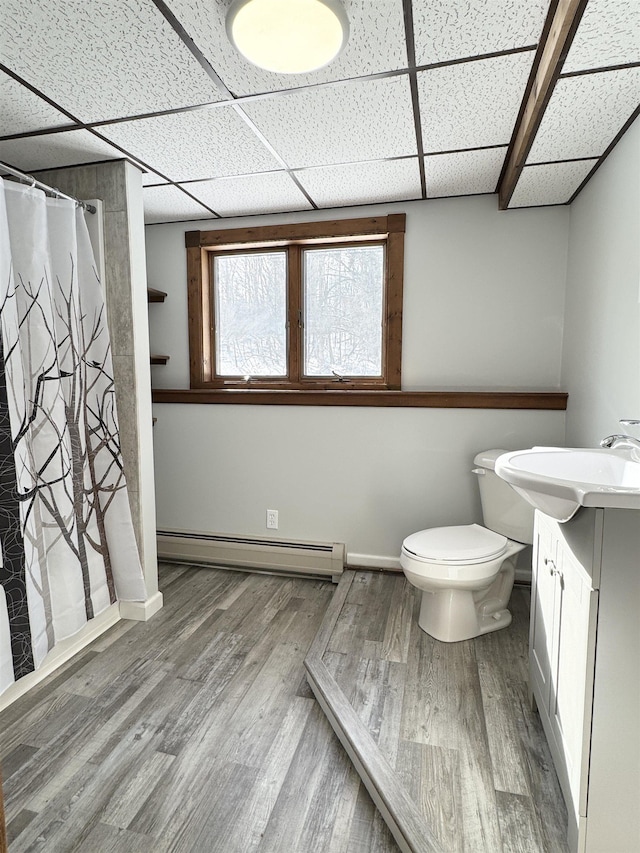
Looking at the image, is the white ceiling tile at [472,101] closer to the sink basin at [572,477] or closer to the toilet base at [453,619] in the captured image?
the sink basin at [572,477]

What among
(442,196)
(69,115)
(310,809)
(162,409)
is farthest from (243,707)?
(442,196)

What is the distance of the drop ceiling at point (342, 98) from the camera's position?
1.24 metres

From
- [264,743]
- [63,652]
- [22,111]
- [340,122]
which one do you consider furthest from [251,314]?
[264,743]

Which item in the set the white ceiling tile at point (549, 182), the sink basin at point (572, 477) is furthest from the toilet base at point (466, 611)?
the white ceiling tile at point (549, 182)

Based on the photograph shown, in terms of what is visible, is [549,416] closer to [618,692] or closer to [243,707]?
[618,692]

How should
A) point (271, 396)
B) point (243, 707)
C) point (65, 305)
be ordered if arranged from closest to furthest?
point (243, 707), point (65, 305), point (271, 396)

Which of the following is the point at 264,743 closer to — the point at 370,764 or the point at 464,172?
the point at 370,764

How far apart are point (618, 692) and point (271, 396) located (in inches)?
83.8

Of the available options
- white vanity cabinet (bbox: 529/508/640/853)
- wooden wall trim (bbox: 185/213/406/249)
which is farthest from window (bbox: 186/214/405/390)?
white vanity cabinet (bbox: 529/508/640/853)

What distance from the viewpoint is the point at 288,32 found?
4.04 ft

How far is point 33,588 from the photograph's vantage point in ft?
5.69

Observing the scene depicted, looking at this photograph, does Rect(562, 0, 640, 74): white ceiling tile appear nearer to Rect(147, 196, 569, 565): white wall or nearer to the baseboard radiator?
Rect(147, 196, 569, 565): white wall

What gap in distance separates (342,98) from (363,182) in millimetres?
745

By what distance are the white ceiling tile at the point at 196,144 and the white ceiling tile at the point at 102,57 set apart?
94mm
